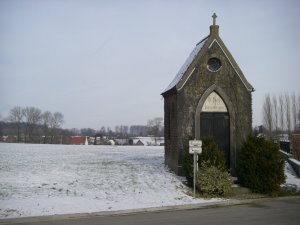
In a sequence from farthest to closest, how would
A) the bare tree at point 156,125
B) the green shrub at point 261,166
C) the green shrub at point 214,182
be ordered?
the bare tree at point 156,125
the green shrub at point 261,166
the green shrub at point 214,182

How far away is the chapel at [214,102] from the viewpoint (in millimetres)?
19719

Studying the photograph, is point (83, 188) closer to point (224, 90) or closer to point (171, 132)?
point (171, 132)

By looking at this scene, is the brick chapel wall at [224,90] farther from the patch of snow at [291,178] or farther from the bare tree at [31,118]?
the bare tree at [31,118]

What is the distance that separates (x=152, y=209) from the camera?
13508mm

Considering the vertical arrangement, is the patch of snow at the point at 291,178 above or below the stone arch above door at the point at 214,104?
below

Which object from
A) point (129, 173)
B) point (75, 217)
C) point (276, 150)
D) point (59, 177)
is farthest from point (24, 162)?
point (276, 150)

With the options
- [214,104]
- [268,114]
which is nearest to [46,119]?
[268,114]

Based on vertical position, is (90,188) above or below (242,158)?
below

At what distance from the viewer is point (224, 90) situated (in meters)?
20.1

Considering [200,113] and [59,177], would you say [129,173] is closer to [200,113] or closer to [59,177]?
[59,177]

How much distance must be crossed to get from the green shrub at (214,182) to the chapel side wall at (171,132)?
3728 mm

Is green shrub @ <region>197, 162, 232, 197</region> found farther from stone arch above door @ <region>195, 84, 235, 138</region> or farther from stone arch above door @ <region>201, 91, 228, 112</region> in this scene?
stone arch above door @ <region>201, 91, 228, 112</region>

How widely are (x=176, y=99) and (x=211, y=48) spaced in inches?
134

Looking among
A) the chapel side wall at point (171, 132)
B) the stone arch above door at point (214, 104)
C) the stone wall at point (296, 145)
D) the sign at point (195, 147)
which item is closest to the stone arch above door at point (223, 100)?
the stone arch above door at point (214, 104)
